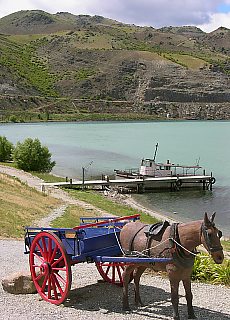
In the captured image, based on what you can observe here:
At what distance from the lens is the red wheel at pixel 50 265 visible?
12422mm

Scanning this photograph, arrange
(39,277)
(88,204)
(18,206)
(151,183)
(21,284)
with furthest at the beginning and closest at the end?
(151,183)
(88,204)
(18,206)
(21,284)
(39,277)

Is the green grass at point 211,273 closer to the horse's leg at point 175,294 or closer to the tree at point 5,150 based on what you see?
the horse's leg at point 175,294

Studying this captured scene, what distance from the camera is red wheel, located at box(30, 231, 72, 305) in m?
12.4

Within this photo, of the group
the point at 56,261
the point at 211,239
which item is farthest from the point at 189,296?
Result: the point at 56,261

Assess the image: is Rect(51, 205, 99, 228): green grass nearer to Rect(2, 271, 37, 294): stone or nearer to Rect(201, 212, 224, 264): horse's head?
Rect(2, 271, 37, 294): stone

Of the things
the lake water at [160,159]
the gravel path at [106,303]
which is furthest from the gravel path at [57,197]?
the gravel path at [106,303]

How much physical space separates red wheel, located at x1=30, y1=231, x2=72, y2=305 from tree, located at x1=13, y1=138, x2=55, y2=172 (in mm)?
57386

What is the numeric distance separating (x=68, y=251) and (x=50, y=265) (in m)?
0.57

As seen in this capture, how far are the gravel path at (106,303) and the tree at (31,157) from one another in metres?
55.8

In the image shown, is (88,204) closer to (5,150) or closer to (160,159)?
(5,150)

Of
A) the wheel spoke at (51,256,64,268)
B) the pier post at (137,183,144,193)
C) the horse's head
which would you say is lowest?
A: the pier post at (137,183,144,193)

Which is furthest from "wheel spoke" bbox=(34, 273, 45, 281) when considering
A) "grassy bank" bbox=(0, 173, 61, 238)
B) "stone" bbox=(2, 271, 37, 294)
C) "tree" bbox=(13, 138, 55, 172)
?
"tree" bbox=(13, 138, 55, 172)

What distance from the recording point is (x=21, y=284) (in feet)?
44.7

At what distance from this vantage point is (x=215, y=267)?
1545 centimetres
